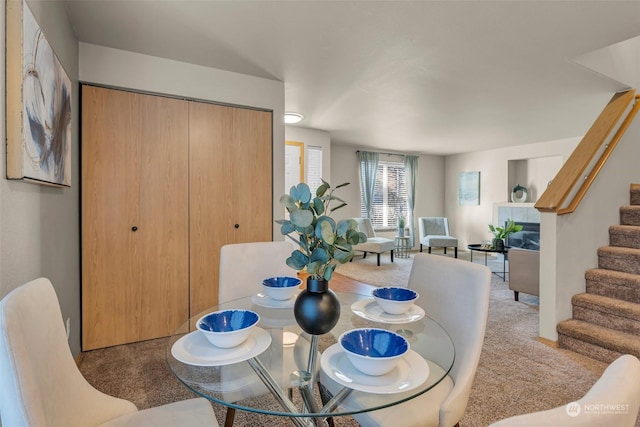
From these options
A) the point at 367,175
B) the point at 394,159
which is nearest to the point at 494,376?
the point at 367,175

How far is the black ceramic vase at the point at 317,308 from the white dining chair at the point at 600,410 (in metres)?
0.73

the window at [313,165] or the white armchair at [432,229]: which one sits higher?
the window at [313,165]

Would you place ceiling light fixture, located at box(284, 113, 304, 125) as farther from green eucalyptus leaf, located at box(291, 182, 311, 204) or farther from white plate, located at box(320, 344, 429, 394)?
white plate, located at box(320, 344, 429, 394)

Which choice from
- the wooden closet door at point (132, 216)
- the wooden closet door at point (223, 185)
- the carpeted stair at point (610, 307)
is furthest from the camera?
the wooden closet door at point (223, 185)

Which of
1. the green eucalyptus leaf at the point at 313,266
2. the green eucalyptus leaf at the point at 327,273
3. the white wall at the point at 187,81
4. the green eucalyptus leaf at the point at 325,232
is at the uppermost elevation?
the white wall at the point at 187,81

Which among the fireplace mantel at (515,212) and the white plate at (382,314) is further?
the fireplace mantel at (515,212)

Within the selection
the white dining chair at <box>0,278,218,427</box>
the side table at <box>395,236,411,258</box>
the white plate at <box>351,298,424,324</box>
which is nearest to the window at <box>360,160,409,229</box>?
the side table at <box>395,236,411,258</box>

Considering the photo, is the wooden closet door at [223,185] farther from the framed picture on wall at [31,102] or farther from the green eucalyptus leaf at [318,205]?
the green eucalyptus leaf at [318,205]

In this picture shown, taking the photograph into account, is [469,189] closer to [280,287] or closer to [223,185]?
[223,185]

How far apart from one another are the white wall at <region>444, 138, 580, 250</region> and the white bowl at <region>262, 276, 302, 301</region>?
6.85 meters

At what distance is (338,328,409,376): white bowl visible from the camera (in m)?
0.87

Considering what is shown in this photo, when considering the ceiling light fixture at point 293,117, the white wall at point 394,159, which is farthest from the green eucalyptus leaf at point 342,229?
the white wall at point 394,159

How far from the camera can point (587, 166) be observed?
2.77 m

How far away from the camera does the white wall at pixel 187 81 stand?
8.58 ft
